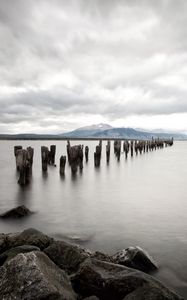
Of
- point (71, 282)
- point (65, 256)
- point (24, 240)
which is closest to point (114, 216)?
point (24, 240)

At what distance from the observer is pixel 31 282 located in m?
3.56

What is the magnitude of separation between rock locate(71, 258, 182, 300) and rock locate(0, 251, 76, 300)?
275mm

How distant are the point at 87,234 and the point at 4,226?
2.31 m

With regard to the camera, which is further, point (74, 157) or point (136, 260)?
point (74, 157)

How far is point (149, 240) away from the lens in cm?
694

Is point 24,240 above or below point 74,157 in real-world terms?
below

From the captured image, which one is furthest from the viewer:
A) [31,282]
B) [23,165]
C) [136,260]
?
[23,165]

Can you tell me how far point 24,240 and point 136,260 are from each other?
81.9 inches

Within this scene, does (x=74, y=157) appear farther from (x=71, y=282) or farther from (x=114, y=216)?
(x=71, y=282)

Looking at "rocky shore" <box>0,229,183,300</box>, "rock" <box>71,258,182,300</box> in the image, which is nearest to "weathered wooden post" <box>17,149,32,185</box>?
"rocky shore" <box>0,229,183,300</box>

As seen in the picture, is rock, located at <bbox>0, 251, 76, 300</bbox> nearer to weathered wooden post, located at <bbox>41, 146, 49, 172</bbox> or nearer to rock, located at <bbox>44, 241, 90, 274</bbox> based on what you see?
rock, located at <bbox>44, 241, 90, 274</bbox>

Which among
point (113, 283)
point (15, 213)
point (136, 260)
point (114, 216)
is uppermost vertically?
point (113, 283)

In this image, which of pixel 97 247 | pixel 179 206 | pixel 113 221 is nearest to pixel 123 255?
pixel 97 247

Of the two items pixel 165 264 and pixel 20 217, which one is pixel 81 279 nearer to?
pixel 165 264
